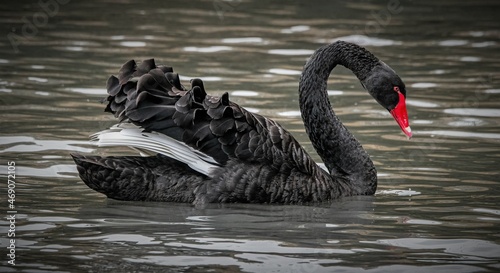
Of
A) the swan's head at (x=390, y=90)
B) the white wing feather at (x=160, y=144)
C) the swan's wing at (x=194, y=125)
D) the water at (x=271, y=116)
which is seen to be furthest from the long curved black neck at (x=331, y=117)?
the white wing feather at (x=160, y=144)

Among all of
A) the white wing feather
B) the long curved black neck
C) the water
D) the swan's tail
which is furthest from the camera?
the long curved black neck

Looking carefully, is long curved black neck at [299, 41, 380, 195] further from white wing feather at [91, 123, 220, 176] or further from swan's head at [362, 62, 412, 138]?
white wing feather at [91, 123, 220, 176]

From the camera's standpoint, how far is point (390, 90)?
26.4ft

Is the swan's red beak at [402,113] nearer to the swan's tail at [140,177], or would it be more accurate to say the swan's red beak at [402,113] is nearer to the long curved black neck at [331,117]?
the long curved black neck at [331,117]

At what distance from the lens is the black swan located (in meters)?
7.08

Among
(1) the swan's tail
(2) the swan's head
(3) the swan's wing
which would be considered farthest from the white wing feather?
(2) the swan's head

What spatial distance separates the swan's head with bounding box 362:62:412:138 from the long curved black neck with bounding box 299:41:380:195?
0.24 ft

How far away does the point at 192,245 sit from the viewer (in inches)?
244

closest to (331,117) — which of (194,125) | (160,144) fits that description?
(194,125)

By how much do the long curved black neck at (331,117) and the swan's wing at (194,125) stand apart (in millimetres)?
649

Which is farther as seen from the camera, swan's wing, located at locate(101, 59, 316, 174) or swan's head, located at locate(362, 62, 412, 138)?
swan's head, located at locate(362, 62, 412, 138)

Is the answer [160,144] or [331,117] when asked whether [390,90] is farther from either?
[160,144]

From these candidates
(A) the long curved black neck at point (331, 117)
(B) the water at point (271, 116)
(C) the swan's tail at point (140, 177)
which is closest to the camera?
(B) the water at point (271, 116)

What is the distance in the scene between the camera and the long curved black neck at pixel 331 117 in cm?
797
